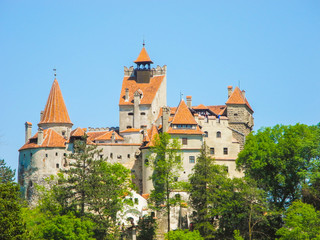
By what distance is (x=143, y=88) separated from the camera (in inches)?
4353

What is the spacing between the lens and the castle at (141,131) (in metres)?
98.1

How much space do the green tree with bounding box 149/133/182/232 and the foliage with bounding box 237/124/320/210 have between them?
8354 millimetres

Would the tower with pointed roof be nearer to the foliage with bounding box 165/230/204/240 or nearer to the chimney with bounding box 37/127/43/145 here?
the chimney with bounding box 37/127/43/145

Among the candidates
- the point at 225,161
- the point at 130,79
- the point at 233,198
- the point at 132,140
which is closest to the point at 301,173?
the point at 233,198

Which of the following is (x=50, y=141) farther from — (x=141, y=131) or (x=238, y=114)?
(x=238, y=114)

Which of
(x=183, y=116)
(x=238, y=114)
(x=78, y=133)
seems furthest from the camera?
(x=238, y=114)

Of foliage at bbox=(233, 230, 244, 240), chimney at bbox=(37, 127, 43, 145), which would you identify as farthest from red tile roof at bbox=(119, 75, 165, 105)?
foliage at bbox=(233, 230, 244, 240)

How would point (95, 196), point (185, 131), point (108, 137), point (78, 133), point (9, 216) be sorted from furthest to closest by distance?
point (108, 137) → point (78, 133) → point (185, 131) → point (95, 196) → point (9, 216)

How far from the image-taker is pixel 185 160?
96.1 m

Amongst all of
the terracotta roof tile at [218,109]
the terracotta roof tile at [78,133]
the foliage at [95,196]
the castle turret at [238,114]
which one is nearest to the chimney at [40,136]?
the terracotta roof tile at [78,133]

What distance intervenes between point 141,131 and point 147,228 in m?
20.0

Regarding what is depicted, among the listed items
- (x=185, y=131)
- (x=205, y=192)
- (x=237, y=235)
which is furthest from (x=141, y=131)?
(x=237, y=235)

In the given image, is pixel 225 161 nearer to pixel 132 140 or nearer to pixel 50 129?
pixel 132 140

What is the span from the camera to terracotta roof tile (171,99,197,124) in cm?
9762
